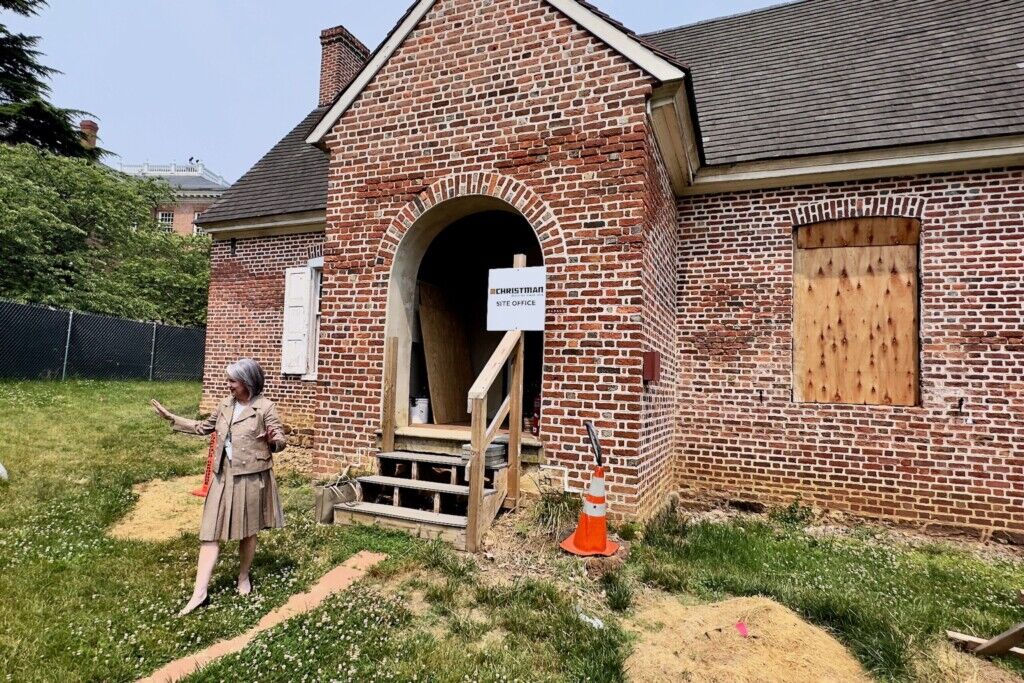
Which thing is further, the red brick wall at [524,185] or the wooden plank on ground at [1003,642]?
the red brick wall at [524,185]

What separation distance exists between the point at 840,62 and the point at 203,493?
11.0 m

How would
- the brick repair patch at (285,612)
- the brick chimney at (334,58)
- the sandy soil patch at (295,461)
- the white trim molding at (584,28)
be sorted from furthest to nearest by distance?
the brick chimney at (334,58) < the sandy soil patch at (295,461) < the white trim molding at (584,28) < the brick repair patch at (285,612)

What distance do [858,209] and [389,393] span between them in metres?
6.22

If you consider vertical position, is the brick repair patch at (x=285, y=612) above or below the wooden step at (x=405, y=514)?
below

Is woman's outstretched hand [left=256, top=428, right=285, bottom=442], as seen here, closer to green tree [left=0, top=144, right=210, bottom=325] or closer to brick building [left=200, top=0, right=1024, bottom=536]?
brick building [left=200, top=0, right=1024, bottom=536]

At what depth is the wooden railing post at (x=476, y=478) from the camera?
16.4 ft

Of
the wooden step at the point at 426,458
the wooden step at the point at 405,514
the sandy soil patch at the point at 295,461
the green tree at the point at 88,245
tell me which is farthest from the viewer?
the green tree at the point at 88,245

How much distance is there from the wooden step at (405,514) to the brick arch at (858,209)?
5.69m

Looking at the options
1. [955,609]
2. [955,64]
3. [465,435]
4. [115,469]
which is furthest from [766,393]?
[115,469]

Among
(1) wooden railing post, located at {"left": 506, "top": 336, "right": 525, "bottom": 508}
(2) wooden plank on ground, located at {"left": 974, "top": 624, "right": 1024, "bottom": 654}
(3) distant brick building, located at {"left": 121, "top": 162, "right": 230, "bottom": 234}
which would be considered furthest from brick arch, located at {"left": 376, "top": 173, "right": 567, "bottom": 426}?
(3) distant brick building, located at {"left": 121, "top": 162, "right": 230, "bottom": 234}

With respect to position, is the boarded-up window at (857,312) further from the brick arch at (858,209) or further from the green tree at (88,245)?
the green tree at (88,245)

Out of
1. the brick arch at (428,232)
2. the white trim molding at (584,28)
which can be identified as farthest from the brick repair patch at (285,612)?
the white trim molding at (584,28)

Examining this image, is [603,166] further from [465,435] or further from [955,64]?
[955,64]

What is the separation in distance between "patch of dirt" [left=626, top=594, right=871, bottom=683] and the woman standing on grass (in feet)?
8.99
